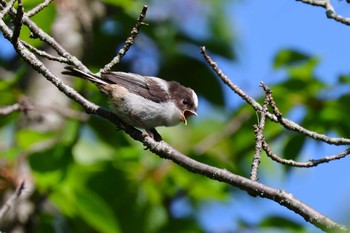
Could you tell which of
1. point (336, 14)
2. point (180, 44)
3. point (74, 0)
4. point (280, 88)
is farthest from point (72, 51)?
point (336, 14)

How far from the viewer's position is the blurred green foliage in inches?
219

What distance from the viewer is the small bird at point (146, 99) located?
15.5 ft

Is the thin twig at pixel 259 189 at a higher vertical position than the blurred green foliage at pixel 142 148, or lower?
lower

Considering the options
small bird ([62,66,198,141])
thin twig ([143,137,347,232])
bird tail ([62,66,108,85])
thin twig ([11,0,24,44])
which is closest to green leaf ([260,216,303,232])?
small bird ([62,66,198,141])

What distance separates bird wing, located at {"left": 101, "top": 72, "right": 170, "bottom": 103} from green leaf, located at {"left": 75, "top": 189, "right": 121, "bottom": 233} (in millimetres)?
958

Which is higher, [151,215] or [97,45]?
[97,45]

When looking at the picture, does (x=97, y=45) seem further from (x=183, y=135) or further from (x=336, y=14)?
(x=336, y=14)

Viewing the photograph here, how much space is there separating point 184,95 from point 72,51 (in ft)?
6.55

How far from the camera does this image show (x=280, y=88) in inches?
231

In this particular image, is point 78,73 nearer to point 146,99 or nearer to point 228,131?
point 146,99

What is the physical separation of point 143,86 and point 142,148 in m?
1.84

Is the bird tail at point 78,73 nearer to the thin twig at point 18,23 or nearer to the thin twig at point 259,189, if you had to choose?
the thin twig at point 18,23

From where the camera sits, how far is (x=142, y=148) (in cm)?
694

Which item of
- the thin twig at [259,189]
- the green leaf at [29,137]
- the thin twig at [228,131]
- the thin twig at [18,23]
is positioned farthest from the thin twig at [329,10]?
the thin twig at [228,131]
